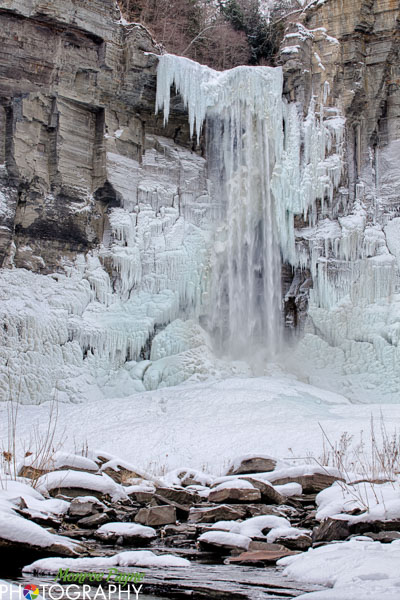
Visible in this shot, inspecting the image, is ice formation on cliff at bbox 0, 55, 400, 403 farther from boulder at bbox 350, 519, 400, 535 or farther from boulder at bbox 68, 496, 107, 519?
boulder at bbox 350, 519, 400, 535

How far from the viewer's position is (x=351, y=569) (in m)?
3.94

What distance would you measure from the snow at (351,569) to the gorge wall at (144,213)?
13.4 meters

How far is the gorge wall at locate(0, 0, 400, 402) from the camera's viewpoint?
17.9 m

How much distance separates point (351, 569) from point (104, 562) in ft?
5.71

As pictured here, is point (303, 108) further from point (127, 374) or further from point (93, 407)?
point (93, 407)

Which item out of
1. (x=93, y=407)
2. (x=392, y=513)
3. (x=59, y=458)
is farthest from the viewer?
(x=93, y=407)

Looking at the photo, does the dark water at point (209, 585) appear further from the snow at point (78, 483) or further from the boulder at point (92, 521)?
the snow at point (78, 483)

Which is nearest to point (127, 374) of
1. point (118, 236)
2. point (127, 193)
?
point (118, 236)

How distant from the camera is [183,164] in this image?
821 inches

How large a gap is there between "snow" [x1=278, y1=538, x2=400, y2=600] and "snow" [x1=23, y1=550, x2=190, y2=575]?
835 millimetres

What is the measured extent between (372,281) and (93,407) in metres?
9.30

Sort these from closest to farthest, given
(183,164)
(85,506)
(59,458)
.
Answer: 1. (85,506)
2. (59,458)
3. (183,164)

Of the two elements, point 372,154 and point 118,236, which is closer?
point 118,236

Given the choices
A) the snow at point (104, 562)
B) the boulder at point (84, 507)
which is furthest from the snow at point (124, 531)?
the snow at point (104, 562)
